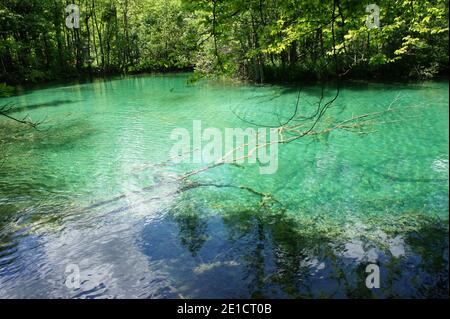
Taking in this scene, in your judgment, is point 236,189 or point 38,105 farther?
point 38,105

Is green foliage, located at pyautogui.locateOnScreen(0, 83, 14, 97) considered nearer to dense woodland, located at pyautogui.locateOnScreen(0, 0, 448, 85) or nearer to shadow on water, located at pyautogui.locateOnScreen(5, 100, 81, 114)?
dense woodland, located at pyautogui.locateOnScreen(0, 0, 448, 85)

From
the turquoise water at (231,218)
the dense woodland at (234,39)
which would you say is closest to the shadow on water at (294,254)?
the turquoise water at (231,218)

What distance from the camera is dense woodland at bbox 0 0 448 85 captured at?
5.51 meters

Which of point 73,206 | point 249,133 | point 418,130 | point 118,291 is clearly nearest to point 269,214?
point 118,291

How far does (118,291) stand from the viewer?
571 centimetres

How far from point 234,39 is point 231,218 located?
62.6 ft

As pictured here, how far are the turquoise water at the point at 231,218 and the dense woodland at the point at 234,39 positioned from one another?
49.3 inches

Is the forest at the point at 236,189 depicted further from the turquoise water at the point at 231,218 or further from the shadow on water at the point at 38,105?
the shadow on water at the point at 38,105

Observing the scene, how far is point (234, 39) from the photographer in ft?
80.0

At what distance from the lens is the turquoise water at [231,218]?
5.75 m

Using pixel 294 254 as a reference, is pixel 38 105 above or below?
above

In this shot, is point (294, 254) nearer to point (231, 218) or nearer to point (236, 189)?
point (231, 218)

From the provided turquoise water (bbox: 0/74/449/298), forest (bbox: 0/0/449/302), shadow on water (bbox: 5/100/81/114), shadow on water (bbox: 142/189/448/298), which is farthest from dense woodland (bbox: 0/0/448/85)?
shadow on water (bbox: 5/100/81/114)

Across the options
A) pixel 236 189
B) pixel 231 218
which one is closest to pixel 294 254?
pixel 231 218
